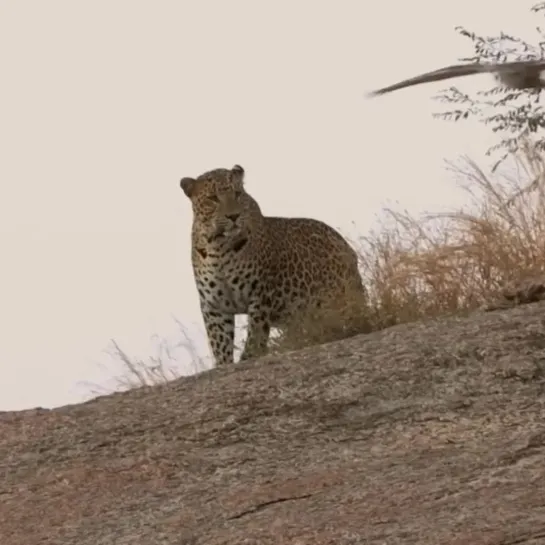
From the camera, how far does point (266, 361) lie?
22.8 ft

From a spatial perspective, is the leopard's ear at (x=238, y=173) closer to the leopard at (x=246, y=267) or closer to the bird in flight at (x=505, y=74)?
the leopard at (x=246, y=267)

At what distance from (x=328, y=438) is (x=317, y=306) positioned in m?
4.36

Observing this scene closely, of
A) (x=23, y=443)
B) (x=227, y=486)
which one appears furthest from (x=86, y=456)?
(x=227, y=486)

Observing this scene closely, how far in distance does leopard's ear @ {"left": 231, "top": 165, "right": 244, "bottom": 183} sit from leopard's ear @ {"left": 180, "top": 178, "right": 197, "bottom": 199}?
1.00 feet

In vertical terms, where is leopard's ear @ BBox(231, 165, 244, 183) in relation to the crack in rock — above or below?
above

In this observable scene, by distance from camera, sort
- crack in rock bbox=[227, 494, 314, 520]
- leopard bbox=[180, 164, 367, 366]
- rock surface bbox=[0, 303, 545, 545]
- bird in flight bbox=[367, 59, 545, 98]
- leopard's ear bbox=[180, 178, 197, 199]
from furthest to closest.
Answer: leopard's ear bbox=[180, 178, 197, 199]
leopard bbox=[180, 164, 367, 366]
crack in rock bbox=[227, 494, 314, 520]
rock surface bbox=[0, 303, 545, 545]
bird in flight bbox=[367, 59, 545, 98]

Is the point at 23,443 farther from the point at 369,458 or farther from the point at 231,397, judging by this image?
the point at 369,458

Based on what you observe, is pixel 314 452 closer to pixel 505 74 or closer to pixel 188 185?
pixel 505 74

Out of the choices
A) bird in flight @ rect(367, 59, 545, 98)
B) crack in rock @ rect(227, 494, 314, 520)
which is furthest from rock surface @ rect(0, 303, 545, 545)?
bird in flight @ rect(367, 59, 545, 98)

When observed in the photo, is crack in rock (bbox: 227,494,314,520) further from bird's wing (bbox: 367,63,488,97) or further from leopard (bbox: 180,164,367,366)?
leopard (bbox: 180,164,367,366)

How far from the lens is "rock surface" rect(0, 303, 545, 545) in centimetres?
431

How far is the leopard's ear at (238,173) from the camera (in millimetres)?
9895

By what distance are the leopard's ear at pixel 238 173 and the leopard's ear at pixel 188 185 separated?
31 centimetres

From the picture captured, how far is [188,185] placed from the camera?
10016 millimetres
